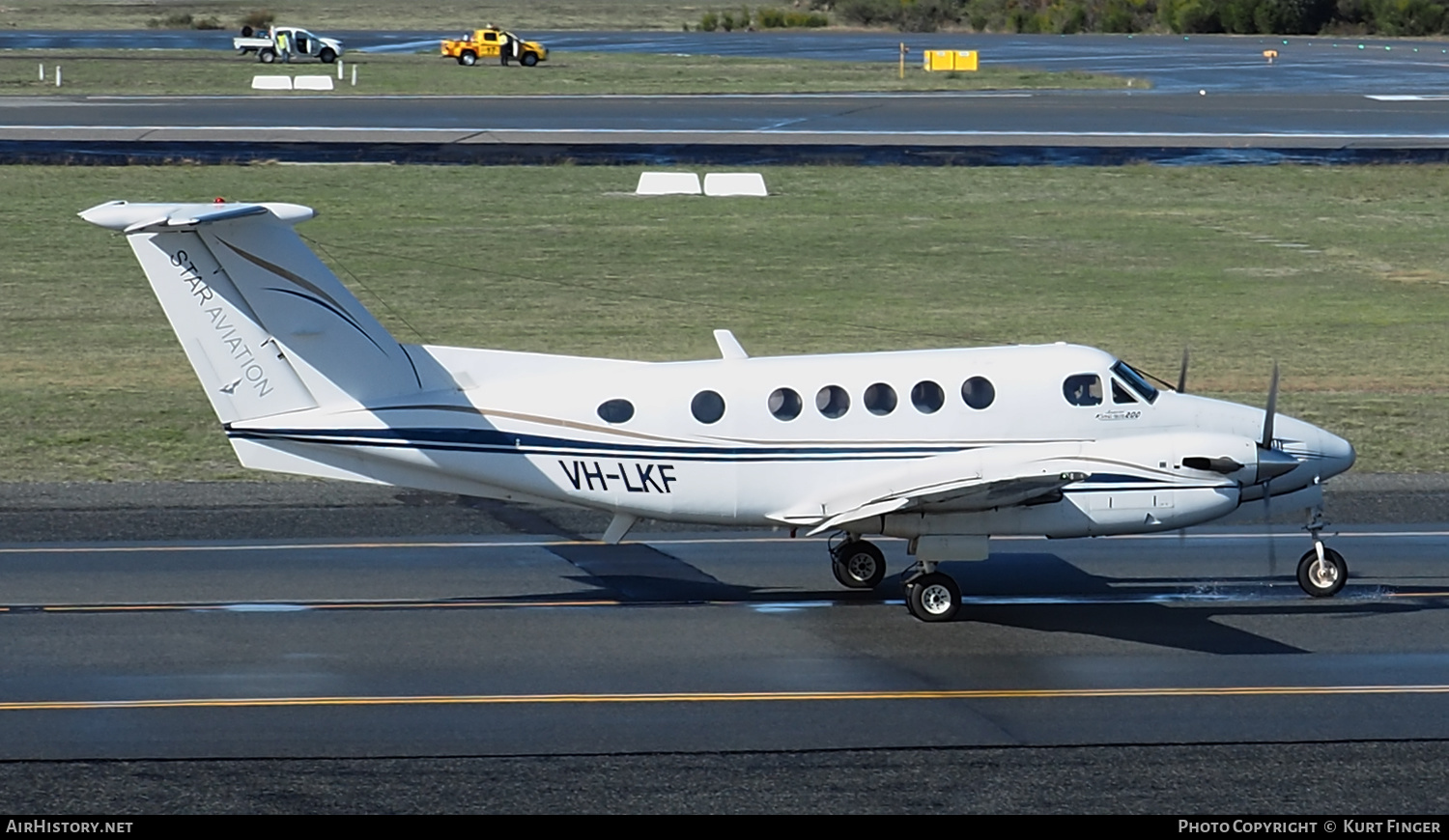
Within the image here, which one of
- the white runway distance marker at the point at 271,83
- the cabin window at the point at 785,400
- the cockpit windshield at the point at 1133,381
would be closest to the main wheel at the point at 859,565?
the cabin window at the point at 785,400

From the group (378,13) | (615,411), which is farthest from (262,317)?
(378,13)

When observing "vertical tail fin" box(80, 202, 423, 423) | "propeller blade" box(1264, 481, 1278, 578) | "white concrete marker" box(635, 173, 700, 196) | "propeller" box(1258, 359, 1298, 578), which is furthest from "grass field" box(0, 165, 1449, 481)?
"propeller" box(1258, 359, 1298, 578)

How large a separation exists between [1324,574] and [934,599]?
3.89 m

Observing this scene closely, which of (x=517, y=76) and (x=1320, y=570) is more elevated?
(x=517, y=76)

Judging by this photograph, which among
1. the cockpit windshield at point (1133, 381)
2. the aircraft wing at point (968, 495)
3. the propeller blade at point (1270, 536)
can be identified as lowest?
the propeller blade at point (1270, 536)

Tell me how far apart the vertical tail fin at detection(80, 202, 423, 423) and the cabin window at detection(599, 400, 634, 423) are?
174 cm

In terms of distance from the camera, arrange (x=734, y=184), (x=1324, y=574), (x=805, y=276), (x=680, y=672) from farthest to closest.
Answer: (x=734, y=184) → (x=805, y=276) → (x=1324, y=574) → (x=680, y=672)

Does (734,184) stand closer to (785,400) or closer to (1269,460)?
(785,400)

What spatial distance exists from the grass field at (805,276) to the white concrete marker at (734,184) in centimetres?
97

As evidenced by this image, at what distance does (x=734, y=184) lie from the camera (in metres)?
48.6

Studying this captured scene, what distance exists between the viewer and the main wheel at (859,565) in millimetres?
17719

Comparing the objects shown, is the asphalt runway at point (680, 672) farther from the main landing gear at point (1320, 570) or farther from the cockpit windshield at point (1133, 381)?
the cockpit windshield at point (1133, 381)

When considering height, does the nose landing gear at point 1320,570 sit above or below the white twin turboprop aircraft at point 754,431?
below

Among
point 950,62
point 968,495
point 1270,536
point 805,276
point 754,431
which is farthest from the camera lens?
point 950,62
